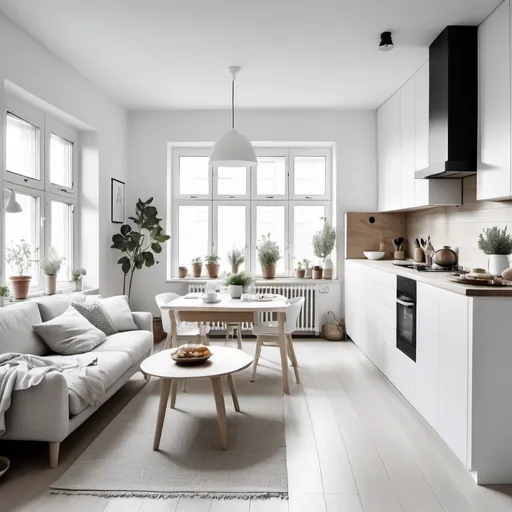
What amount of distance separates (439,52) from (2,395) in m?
3.78

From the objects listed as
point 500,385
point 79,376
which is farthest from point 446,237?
point 79,376

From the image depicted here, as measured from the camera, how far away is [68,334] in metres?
3.44

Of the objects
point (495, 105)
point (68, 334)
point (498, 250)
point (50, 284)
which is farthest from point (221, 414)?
point (495, 105)

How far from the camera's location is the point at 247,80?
472 centimetres

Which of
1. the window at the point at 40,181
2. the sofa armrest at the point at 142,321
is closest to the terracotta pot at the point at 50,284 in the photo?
the window at the point at 40,181

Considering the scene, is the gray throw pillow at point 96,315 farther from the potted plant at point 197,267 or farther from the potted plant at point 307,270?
the potted plant at point 307,270

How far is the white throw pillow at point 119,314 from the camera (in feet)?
13.9

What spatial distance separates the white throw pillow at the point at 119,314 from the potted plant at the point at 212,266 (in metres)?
1.68

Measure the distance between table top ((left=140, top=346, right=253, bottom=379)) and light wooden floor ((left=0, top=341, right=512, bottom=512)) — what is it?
56cm

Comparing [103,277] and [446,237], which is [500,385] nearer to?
[446,237]

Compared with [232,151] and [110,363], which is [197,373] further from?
[232,151]

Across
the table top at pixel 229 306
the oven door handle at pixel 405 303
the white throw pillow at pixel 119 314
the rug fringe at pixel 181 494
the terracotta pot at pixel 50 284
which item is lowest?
the rug fringe at pixel 181 494

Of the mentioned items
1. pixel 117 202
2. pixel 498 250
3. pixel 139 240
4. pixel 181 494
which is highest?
pixel 117 202

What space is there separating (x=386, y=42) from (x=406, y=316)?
2.12m
